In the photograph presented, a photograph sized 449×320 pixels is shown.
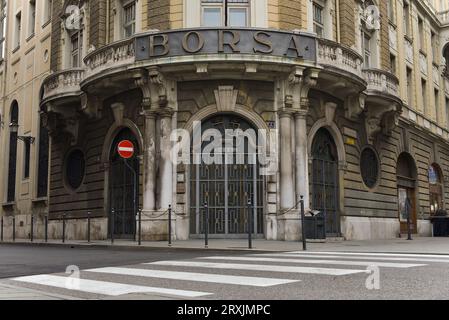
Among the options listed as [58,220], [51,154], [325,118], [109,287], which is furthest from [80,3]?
[109,287]

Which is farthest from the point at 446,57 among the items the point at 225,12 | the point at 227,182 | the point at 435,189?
the point at 227,182

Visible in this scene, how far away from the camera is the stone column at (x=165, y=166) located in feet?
59.9

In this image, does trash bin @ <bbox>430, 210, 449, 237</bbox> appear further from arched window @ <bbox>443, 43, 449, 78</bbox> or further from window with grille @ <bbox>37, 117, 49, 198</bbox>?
window with grille @ <bbox>37, 117, 49, 198</bbox>

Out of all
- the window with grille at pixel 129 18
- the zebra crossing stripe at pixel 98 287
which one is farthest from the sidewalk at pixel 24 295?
the window with grille at pixel 129 18

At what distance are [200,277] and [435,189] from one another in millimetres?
28517

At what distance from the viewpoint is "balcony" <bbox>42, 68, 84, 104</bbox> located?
22.0 m

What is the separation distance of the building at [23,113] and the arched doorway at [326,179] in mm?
13261

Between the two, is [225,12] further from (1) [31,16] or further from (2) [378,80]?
(1) [31,16]

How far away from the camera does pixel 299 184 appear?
60.5ft

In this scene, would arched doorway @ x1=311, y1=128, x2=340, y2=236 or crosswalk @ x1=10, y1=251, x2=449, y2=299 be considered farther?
arched doorway @ x1=311, y1=128, x2=340, y2=236

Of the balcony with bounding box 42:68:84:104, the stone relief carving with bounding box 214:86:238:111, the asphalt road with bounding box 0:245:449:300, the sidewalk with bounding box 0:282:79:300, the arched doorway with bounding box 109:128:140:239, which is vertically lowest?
the sidewalk with bounding box 0:282:79:300

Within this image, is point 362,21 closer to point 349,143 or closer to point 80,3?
point 349,143

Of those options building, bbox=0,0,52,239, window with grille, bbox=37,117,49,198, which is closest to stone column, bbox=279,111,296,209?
building, bbox=0,0,52,239

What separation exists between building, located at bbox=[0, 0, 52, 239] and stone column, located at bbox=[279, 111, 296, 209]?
13044 mm
